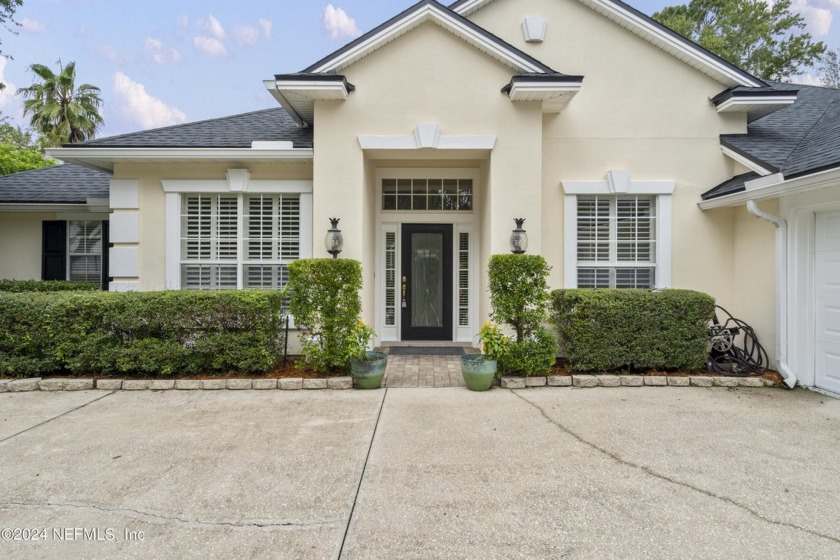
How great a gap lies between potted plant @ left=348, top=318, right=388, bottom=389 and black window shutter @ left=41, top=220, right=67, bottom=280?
7133 millimetres

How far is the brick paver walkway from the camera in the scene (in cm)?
579

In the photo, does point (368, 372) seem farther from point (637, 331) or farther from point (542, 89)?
point (542, 89)

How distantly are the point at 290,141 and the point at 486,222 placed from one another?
11.8 ft

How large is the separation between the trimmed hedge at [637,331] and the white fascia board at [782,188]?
1609 millimetres

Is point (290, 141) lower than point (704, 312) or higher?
higher

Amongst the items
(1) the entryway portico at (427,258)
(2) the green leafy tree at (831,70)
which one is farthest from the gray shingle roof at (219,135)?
(2) the green leafy tree at (831,70)

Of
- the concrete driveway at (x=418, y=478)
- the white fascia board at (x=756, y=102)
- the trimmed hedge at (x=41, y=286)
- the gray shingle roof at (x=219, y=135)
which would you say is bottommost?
the concrete driveway at (x=418, y=478)

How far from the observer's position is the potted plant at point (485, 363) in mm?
5422

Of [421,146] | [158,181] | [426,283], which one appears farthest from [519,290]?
[158,181]

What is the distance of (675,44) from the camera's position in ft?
23.7

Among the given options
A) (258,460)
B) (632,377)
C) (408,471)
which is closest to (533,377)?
(632,377)

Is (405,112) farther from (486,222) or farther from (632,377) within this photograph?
(632,377)

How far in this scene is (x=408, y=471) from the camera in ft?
10.6

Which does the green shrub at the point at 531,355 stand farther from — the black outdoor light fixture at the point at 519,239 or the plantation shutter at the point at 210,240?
the plantation shutter at the point at 210,240
